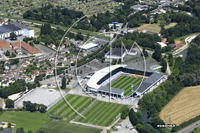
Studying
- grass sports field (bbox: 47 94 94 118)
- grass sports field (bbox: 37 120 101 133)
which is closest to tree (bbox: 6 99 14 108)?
grass sports field (bbox: 47 94 94 118)

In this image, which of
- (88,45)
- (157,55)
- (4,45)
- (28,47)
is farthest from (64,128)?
(4,45)

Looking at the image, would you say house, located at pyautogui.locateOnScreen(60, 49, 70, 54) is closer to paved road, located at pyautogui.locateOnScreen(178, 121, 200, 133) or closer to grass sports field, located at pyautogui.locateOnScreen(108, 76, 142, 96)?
grass sports field, located at pyautogui.locateOnScreen(108, 76, 142, 96)

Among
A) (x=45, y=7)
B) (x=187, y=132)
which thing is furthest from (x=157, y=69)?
(x=45, y=7)

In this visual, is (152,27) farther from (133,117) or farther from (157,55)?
(133,117)

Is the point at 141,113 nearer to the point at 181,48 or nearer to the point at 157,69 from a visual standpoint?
the point at 157,69

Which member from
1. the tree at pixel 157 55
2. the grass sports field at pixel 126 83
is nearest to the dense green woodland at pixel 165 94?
the tree at pixel 157 55

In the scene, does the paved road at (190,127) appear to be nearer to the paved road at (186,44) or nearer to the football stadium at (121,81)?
the football stadium at (121,81)

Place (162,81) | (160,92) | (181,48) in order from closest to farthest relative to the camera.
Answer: (160,92) < (162,81) < (181,48)
